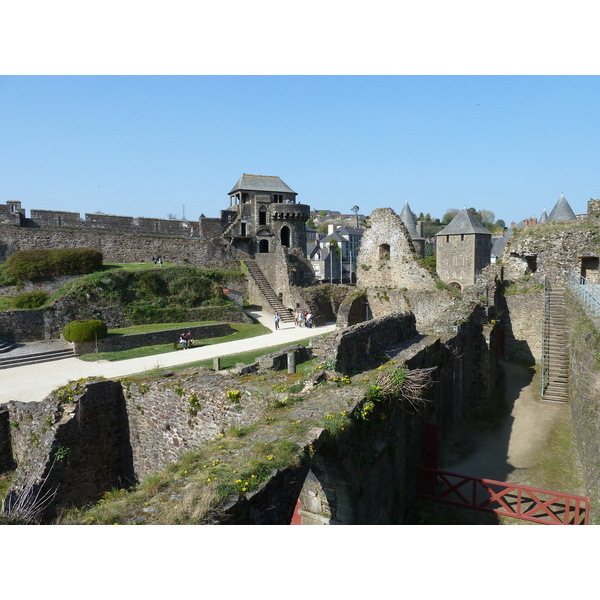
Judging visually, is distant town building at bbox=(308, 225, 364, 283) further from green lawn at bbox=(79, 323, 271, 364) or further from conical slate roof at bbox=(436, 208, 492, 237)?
green lawn at bbox=(79, 323, 271, 364)

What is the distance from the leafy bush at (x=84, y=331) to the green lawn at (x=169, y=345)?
843 millimetres

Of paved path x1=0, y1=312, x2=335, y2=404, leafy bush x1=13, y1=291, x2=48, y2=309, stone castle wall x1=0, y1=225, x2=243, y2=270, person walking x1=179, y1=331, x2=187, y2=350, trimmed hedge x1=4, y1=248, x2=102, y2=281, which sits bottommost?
paved path x1=0, y1=312, x2=335, y2=404

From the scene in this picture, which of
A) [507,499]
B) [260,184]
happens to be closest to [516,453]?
[507,499]

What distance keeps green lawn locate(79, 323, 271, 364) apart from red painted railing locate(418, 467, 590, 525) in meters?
11.5

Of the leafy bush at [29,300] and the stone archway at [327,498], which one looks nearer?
the stone archway at [327,498]

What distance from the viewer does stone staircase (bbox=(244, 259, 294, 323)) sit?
29913 mm

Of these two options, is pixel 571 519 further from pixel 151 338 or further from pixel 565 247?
pixel 151 338

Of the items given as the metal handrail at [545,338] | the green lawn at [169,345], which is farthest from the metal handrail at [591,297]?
the green lawn at [169,345]

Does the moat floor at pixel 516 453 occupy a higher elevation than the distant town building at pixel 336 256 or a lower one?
lower

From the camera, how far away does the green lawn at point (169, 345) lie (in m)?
19.4

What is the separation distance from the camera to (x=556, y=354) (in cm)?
1587

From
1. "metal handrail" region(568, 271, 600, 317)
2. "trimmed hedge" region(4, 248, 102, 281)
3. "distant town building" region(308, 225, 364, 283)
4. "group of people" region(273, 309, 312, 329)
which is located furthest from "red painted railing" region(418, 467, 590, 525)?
"distant town building" region(308, 225, 364, 283)

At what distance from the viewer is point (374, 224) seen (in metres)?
19.9

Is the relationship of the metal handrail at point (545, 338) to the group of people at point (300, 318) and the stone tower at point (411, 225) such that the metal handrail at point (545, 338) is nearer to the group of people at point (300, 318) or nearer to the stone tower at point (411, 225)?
the group of people at point (300, 318)
